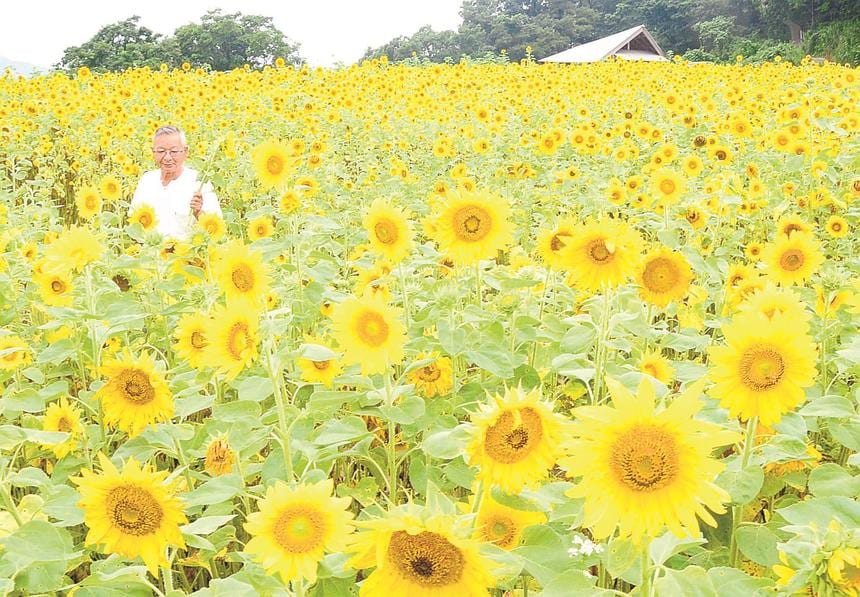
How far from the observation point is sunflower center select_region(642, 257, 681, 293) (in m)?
2.18

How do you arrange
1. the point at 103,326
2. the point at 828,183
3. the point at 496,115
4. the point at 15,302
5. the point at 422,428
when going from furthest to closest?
1. the point at 496,115
2. the point at 828,183
3. the point at 15,302
4. the point at 103,326
5. the point at 422,428

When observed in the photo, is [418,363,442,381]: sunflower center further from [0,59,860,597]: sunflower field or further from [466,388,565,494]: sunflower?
[466,388,565,494]: sunflower

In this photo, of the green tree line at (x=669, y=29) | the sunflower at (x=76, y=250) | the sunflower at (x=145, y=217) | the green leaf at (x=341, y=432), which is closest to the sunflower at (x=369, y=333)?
the green leaf at (x=341, y=432)

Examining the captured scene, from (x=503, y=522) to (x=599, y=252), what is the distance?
0.80 meters

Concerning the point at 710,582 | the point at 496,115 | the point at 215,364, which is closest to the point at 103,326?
the point at 215,364

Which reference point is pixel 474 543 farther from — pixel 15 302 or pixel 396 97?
pixel 396 97

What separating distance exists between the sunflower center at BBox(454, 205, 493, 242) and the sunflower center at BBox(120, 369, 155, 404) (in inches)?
41.4

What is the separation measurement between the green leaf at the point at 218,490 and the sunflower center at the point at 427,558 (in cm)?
66

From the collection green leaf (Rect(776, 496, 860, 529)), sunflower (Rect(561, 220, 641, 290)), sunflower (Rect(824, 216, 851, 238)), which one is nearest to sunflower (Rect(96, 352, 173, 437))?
sunflower (Rect(561, 220, 641, 290))

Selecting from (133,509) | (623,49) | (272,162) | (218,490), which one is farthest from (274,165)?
(623,49)

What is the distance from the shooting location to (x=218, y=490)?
1674 millimetres

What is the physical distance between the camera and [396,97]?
1119 centimetres

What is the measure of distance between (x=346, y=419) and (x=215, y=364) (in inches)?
14.8

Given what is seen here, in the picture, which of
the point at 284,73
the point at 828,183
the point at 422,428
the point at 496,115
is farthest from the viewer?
the point at 284,73
